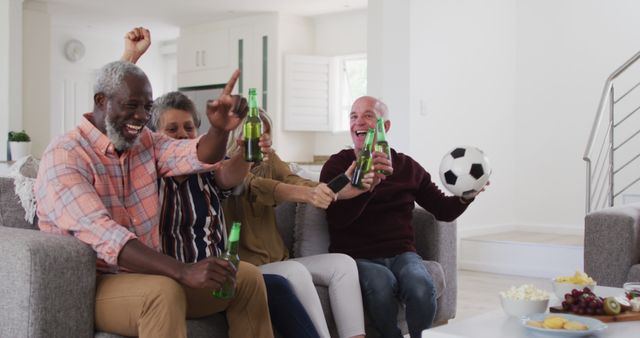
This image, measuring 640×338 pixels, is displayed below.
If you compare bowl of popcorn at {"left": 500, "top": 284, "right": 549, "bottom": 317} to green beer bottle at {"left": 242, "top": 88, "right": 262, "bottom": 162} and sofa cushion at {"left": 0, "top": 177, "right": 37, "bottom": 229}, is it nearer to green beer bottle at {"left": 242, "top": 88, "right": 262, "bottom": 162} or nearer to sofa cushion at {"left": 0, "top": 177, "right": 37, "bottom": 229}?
green beer bottle at {"left": 242, "top": 88, "right": 262, "bottom": 162}

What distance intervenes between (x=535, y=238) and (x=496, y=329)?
4.18 m

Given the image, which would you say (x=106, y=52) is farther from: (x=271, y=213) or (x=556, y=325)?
(x=556, y=325)

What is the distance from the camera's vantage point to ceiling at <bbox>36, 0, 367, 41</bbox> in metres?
8.32

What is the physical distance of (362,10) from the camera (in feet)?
28.2

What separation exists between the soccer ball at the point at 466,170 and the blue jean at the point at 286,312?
2.36 feet

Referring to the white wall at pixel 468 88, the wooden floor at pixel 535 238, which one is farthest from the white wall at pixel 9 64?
the wooden floor at pixel 535 238

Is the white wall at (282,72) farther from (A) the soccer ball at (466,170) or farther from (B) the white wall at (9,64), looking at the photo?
(A) the soccer ball at (466,170)

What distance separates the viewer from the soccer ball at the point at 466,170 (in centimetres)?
260

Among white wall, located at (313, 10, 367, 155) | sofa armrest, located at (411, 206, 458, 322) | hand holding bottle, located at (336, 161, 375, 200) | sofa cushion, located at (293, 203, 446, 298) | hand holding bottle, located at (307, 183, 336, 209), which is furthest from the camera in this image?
white wall, located at (313, 10, 367, 155)

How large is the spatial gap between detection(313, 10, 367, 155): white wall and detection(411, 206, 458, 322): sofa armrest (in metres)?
5.47

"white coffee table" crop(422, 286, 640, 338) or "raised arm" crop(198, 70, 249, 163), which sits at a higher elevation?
"raised arm" crop(198, 70, 249, 163)

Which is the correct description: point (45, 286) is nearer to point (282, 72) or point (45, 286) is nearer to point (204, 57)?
point (282, 72)

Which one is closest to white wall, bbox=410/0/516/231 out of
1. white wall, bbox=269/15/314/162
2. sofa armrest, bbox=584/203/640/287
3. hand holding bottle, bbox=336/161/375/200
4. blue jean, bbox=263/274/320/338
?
sofa armrest, bbox=584/203/640/287

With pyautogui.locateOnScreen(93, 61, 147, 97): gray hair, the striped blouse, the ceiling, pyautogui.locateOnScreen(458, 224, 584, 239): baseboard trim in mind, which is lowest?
pyautogui.locateOnScreen(458, 224, 584, 239): baseboard trim
